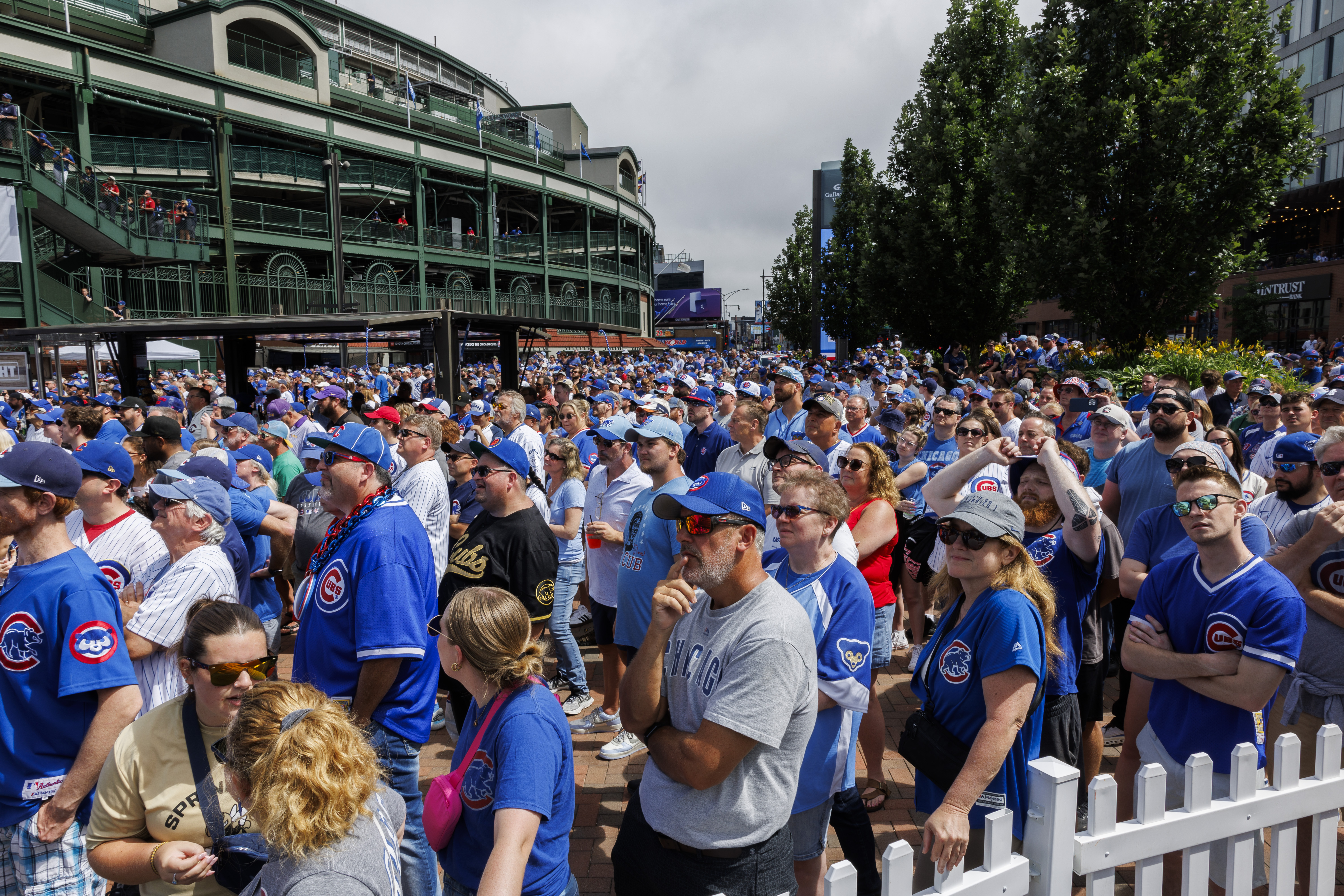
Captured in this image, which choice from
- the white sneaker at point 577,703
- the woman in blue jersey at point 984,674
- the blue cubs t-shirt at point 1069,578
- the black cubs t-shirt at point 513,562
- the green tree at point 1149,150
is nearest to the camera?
the woman in blue jersey at point 984,674

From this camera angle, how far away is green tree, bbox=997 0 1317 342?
12906 mm

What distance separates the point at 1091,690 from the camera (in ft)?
12.3

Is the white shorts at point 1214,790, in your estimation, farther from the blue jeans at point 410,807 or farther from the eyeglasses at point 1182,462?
the blue jeans at point 410,807

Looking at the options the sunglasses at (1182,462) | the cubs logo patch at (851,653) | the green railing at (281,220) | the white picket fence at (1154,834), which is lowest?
the white picket fence at (1154,834)

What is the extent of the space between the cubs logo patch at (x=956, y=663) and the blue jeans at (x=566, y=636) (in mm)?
3121

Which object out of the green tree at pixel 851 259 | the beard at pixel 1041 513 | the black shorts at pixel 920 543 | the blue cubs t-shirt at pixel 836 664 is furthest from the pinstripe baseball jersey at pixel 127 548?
the green tree at pixel 851 259

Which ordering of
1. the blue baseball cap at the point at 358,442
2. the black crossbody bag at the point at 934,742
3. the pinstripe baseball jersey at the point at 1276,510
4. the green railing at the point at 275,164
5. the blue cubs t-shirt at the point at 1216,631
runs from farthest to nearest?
the green railing at the point at 275,164 < the pinstripe baseball jersey at the point at 1276,510 < the blue baseball cap at the point at 358,442 < the blue cubs t-shirt at the point at 1216,631 < the black crossbody bag at the point at 934,742

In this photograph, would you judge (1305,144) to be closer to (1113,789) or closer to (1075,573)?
(1075,573)

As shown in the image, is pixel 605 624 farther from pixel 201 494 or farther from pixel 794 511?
pixel 794 511

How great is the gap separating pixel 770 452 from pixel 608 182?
64570 millimetres

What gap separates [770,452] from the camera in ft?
15.3

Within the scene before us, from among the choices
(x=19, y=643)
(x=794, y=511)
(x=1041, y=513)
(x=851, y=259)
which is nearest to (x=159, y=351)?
(x=851, y=259)

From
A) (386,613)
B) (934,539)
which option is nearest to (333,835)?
(386,613)

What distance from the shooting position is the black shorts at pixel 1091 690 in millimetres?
3707
